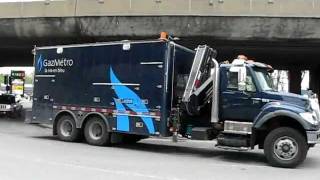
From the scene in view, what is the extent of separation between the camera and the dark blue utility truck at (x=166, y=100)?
1294 centimetres

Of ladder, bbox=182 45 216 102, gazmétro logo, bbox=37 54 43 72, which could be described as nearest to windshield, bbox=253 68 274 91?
ladder, bbox=182 45 216 102

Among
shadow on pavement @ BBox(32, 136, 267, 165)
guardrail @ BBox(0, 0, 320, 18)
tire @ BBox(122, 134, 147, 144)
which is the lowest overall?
shadow on pavement @ BBox(32, 136, 267, 165)

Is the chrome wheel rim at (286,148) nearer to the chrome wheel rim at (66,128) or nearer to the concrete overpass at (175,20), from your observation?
the chrome wheel rim at (66,128)

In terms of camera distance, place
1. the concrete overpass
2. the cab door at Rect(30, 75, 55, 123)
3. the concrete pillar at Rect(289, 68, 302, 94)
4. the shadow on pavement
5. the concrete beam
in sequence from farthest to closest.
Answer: the concrete pillar at Rect(289, 68, 302, 94) < the concrete beam < the concrete overpass < the cab door at Rect(30, 75, 55, 123) < the shadow on pavement

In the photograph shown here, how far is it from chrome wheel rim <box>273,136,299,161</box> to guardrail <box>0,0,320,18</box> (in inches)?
403

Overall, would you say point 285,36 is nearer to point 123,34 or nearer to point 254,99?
point 123,34

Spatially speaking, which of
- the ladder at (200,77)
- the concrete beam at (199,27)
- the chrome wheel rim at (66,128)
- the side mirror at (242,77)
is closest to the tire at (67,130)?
the chrome wheel rim at (66,128)

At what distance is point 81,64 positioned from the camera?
→ 16.8m

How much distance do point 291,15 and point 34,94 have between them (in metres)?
10.7

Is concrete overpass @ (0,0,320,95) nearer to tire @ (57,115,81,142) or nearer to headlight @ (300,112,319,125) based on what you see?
tire @ (57,115,81,142)

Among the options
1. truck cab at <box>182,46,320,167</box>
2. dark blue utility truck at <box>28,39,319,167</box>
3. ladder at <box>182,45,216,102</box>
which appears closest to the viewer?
truck cab at <box>182,46,320,167</box>

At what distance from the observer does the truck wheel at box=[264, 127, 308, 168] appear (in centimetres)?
1259

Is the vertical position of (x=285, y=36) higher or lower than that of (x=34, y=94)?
higher

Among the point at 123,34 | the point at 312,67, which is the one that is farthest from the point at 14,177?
the point at 312,67
